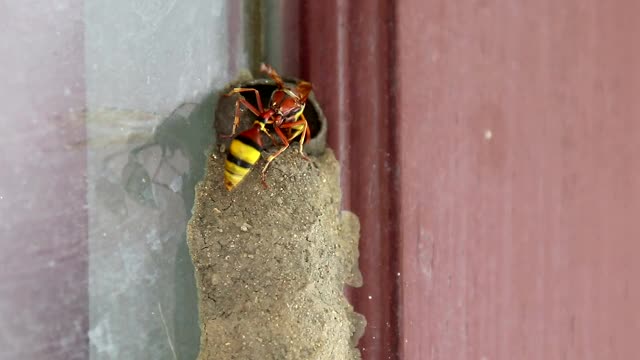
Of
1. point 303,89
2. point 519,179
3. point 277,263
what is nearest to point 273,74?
point 303,89

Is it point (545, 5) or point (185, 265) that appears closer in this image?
point (185, 265)

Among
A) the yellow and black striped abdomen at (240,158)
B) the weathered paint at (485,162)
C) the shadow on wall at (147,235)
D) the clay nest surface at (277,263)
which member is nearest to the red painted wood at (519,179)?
the weathered paint at (485,162)

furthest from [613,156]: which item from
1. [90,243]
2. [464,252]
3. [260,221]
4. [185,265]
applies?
[90,243]

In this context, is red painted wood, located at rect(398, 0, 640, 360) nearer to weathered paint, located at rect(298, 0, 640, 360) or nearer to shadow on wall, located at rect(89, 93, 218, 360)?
weathered paint, located at rect(298, 0, 640, 360)

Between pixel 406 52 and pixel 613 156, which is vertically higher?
pixel 406 52

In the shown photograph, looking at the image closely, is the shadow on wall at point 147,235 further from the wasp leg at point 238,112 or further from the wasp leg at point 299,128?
the wasp leg at point 299,128

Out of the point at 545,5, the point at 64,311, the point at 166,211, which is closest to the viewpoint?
the point at 64,311

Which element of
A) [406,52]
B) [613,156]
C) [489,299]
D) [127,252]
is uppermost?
[406,52]

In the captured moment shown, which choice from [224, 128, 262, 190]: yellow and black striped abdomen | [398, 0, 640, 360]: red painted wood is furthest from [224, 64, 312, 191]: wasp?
[398, 0, 640, 360]: red painted wood

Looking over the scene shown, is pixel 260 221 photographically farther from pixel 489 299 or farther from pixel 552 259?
pixel 552 259

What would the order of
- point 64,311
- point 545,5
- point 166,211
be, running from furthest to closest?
point 545,5 → point 166,211 → point 64,311
